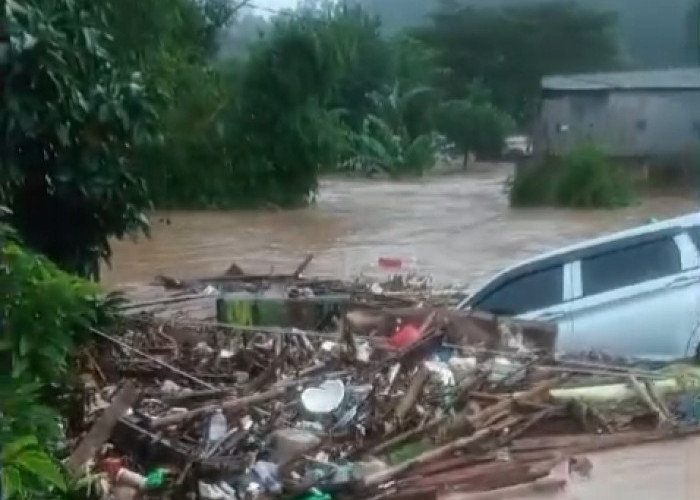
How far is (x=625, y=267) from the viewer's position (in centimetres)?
264

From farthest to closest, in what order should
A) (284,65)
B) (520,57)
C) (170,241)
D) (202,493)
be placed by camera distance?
(170,241), (284,65), (520,57), (202,493)

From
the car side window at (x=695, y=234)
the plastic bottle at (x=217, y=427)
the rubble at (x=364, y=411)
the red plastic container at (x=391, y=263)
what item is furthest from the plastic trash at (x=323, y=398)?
the red plastic container at (x=391, y=263)

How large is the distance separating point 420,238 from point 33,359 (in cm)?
184

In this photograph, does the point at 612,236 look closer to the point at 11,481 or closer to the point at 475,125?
the point at 475,125

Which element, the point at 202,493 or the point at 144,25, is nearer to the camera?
the point at 202,493

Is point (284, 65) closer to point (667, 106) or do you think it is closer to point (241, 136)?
point (241, 136)

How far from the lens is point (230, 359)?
265 centimetres

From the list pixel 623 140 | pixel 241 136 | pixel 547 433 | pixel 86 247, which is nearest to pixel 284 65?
pixel 241 136

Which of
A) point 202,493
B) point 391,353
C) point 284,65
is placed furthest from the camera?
point 284,65

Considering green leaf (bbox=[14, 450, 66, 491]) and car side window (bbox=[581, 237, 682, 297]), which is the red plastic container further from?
green leaf (bbox=[14, 450, 66, 491])

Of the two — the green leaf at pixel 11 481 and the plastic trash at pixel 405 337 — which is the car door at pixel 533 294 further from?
the green leaf at pixel 11 481

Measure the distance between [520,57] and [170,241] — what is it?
4.17 ft

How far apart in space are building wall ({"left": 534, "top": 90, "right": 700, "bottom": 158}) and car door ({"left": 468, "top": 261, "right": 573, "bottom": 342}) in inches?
13.1

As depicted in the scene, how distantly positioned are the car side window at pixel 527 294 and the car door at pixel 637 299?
4 cm
